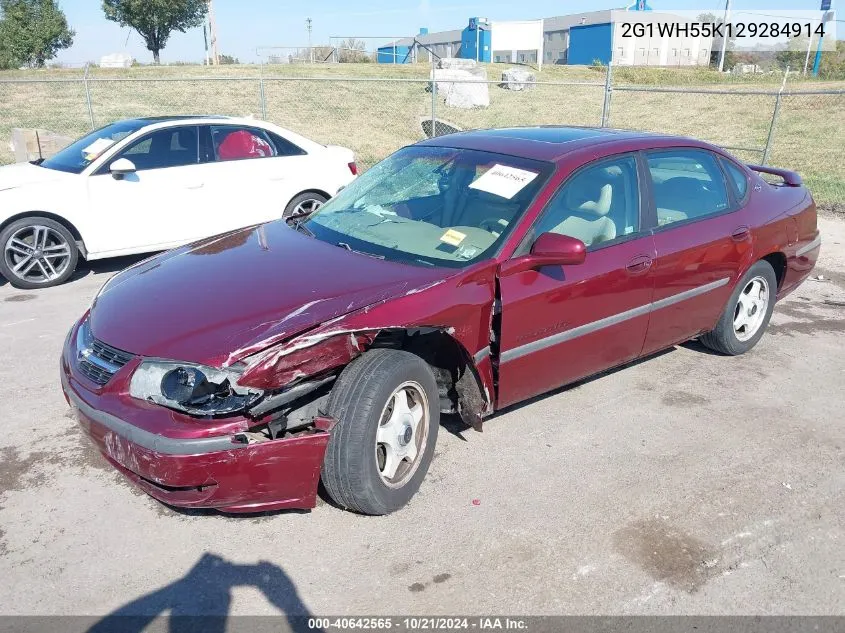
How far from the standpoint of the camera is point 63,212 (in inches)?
266

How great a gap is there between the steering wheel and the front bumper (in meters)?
1.48

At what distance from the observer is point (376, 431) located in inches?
120

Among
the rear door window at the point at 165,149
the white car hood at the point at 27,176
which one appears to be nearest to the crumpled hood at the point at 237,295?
the white car hood at the point at 27,176

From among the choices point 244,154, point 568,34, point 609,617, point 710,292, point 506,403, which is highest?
point 568,34

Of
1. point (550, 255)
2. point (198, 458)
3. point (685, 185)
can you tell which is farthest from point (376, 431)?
point (685, 185)

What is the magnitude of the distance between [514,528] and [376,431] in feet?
2.64

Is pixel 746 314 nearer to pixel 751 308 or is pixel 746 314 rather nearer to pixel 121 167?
pixel 751 308

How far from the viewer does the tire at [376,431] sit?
9.78 ft

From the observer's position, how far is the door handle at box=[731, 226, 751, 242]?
4.76 meters

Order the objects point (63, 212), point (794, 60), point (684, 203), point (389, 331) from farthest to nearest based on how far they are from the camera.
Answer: point (794, 60) < point (63, 212) < point (684, 203) < point (389, 331)

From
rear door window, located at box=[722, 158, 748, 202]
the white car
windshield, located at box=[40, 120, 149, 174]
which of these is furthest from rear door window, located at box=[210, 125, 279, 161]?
rear door window, located at box=[722, 158, 748, 202]

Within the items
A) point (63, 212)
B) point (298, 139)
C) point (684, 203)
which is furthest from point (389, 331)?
point (298, 139)

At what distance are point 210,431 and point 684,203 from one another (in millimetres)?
3300

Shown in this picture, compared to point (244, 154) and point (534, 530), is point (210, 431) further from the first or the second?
point (244, 154)
